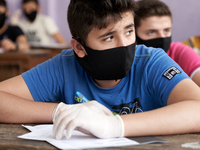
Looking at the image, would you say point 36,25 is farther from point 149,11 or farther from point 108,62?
point 108,62

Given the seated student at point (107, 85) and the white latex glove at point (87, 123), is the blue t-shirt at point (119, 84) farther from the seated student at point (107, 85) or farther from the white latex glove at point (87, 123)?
the white latex glove at point (87, 123)

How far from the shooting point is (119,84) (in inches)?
55.0

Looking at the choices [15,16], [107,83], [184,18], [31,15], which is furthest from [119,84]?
[15,16]

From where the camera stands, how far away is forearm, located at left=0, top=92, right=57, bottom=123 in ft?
3.86

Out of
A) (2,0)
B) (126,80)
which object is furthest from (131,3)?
(2,0)

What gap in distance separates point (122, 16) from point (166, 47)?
0.83 m

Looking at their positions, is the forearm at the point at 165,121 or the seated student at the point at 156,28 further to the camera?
the seated student at the point at 156,28

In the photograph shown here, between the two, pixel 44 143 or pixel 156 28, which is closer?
pixel 44 143

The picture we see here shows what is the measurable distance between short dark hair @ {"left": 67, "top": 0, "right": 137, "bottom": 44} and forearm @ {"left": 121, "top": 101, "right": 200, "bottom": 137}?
0.40 metres

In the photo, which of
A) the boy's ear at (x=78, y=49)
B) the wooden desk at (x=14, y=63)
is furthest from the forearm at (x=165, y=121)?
the wooden desk at (x=14, y=63)

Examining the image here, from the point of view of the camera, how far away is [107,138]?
0.94 metres

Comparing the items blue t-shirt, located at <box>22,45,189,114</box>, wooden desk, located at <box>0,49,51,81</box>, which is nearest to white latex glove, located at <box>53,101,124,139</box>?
blue t-shirt, located at <box>22,45,189,114</box>

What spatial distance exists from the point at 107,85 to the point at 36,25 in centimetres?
482

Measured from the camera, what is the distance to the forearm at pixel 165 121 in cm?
97
